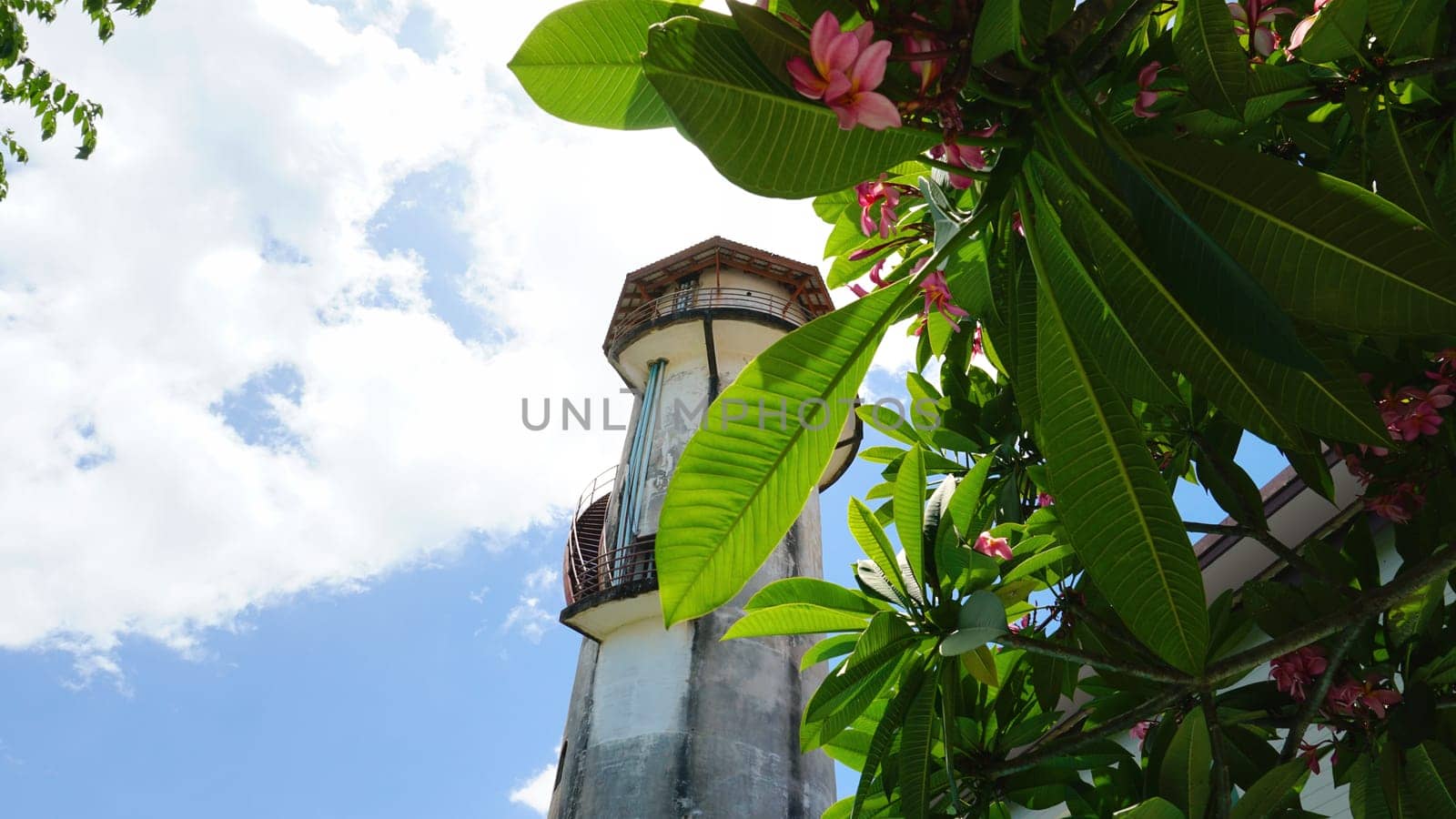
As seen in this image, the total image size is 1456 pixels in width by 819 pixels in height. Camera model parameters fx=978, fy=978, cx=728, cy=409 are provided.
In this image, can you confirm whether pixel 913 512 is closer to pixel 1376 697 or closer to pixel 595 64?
Answer: pixel 1376 697

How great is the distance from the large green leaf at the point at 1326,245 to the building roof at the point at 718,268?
12278 mm

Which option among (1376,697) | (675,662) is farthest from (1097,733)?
(675,662)

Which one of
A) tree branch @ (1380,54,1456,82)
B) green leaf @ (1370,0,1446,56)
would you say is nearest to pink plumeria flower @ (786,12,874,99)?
green leaf @ (1370,0,1446,56)

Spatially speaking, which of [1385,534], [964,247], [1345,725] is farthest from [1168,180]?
[1385,534]

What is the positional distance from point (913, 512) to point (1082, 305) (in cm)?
81

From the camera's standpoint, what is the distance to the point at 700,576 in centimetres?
118

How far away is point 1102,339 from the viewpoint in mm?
1126

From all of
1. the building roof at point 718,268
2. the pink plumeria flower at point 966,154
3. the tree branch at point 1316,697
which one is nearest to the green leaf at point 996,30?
the pink plumeria flower at point 966,154

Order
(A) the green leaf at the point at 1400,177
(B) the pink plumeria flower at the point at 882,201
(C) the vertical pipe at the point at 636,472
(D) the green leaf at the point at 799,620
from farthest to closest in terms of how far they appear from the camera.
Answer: (C) the vertical pipe at the point at 636,472, (D) the green leaf at the point at 799,620, (B) the pink plumeria flower at the point at 882,201, (A) the green leaf at the point at 1400,177

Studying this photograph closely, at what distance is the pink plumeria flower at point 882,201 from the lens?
1802 millimetres

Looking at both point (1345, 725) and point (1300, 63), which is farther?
point (1345, 725)

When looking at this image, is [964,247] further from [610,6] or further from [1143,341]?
[610,6]

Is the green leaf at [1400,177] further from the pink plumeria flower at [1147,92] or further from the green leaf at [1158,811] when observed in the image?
the green leaf at [1158,811]

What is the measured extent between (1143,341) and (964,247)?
51 cm
